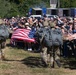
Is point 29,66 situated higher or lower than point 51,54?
lower

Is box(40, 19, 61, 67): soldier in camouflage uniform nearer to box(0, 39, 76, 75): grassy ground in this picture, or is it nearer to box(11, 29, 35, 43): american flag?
box(0, 39, 76, 75): grassy ground

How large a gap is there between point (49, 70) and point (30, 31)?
816 centimetres

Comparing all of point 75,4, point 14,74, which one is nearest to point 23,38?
point 14,74

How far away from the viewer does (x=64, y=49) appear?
19297mm

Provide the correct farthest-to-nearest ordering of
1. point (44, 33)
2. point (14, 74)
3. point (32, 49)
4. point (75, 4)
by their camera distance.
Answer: point (75, 4)
point (32, 49)
point (44, 33)
point (14, 74)

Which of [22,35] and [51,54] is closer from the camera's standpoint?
[51,54]

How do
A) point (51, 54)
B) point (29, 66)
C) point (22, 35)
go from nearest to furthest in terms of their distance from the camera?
point (51, 54)
point (29, 66)
point (22, 35)

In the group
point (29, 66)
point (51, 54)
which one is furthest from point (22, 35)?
point (51, 54)

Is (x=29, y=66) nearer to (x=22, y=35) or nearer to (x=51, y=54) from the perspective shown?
(x=51, y=54)

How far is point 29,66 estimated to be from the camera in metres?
16.0

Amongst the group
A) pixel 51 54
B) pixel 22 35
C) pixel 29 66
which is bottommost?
pixel 29 66

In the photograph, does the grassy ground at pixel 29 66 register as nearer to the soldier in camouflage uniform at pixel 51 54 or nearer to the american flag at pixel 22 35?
the soldier in camouflage uniform at pixel 51 54

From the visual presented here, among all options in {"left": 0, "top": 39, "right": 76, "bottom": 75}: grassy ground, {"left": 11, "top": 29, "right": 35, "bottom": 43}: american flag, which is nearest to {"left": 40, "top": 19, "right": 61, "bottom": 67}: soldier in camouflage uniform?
{"left": 0, "top": 39, "right": 76, "bottom": 75}: grassy ground

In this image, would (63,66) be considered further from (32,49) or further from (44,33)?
(32,49)
